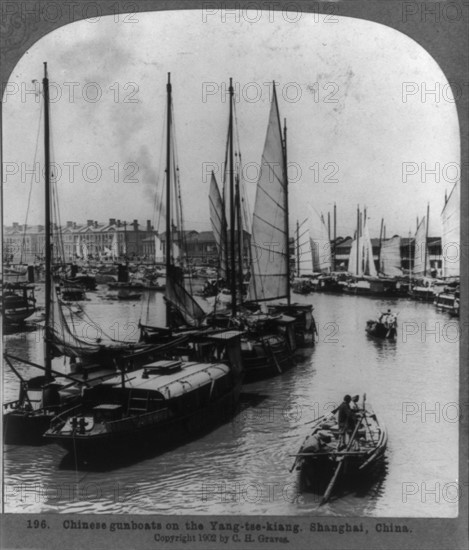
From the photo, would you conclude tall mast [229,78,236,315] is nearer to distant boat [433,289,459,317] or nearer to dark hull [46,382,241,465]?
dark hull [46,382,241,465]

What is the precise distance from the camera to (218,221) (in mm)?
3168

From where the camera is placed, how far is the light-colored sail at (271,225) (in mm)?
2896

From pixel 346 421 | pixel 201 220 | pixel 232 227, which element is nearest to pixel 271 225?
pixel 232 227

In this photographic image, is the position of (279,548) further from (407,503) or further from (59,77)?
(59,77)

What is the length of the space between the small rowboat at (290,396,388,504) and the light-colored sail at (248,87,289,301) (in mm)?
912

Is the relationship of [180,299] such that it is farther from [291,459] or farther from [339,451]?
[339,451]

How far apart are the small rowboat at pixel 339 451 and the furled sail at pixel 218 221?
104 cm

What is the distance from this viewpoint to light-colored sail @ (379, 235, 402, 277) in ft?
9.55

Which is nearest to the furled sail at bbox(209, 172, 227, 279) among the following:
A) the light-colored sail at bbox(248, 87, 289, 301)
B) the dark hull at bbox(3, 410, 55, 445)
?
the light-colored sail at bbox(248, 87, 289, 301)

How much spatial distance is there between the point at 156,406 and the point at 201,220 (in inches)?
34.8

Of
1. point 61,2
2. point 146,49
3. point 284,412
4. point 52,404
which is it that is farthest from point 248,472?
point 61,2

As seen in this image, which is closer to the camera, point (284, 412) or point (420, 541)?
point (420, 541)

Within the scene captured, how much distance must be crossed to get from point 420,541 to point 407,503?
156 mm

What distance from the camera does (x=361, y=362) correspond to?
2.84 metres
